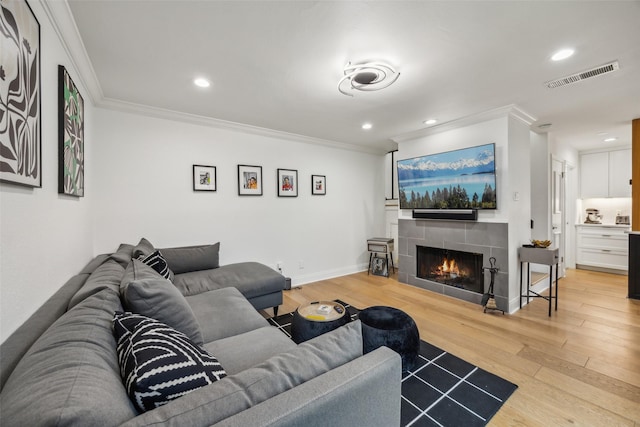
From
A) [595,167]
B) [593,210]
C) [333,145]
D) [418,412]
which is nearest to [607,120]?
[595,167]

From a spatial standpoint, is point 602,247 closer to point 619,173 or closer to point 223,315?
point 619,173

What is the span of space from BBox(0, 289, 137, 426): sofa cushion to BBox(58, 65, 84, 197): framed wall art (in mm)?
1226

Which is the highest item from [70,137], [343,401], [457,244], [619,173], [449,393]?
[619,173]

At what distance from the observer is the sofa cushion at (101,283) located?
1.30 meters

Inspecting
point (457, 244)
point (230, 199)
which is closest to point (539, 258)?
point (457, 244)

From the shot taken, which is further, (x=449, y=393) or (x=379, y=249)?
(x=379, y=249)

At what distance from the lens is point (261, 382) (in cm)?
76

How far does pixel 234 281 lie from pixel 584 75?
3.79m

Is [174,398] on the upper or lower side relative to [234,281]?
upper

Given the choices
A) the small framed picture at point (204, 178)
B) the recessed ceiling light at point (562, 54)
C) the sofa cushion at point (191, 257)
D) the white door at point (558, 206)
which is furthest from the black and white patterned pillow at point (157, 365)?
the white door at point (558, 206)

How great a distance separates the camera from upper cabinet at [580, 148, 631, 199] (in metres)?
4.77

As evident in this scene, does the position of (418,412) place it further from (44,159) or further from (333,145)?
(333,145)

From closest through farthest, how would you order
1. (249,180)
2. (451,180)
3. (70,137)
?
(70,137) < (451,180) < (249,180)

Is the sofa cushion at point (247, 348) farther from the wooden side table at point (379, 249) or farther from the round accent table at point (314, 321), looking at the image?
the wooden side table at point (379, 249)
